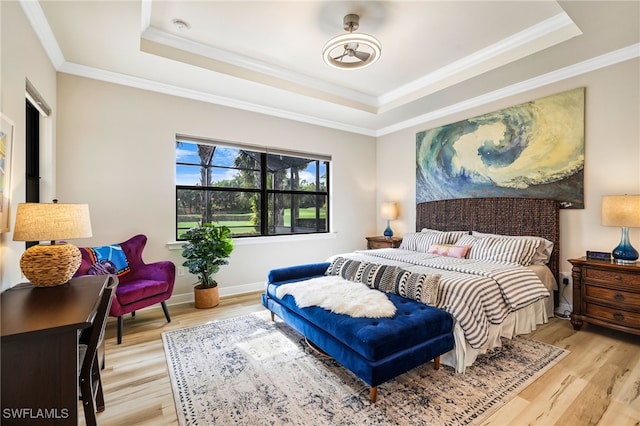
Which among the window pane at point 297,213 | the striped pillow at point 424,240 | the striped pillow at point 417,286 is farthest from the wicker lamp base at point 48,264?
the striped pillow at point 424,240

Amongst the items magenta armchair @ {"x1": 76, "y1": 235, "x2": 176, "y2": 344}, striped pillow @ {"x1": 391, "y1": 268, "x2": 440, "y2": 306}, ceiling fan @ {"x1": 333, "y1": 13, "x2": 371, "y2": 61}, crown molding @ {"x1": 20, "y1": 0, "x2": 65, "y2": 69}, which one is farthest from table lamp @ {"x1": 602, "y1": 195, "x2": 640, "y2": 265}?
crown molding @ {"x1": 20, "y1": 0, "x2": 65, "y2": 69}

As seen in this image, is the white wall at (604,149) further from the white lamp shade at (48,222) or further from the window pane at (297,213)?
the white lamp shade at (48,222)

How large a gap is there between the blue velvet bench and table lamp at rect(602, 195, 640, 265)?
1.95 metres

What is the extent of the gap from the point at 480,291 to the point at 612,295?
145 centimetres

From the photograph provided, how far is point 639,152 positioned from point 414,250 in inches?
99.5

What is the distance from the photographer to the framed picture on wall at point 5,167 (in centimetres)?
177

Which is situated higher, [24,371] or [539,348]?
[24,371]

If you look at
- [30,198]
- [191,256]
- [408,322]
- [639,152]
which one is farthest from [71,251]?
[639,152]

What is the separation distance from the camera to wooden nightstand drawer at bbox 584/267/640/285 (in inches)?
104

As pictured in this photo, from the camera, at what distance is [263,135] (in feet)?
14.8

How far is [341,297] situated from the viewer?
8.15ft

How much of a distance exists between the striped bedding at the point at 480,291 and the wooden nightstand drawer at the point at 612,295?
0.47 meters

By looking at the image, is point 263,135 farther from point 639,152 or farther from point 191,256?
point 639,152

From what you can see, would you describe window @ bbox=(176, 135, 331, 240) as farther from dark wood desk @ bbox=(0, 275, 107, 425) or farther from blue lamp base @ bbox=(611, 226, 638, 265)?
blue lamp base @ bbox=(611, 226, 638, 265)
